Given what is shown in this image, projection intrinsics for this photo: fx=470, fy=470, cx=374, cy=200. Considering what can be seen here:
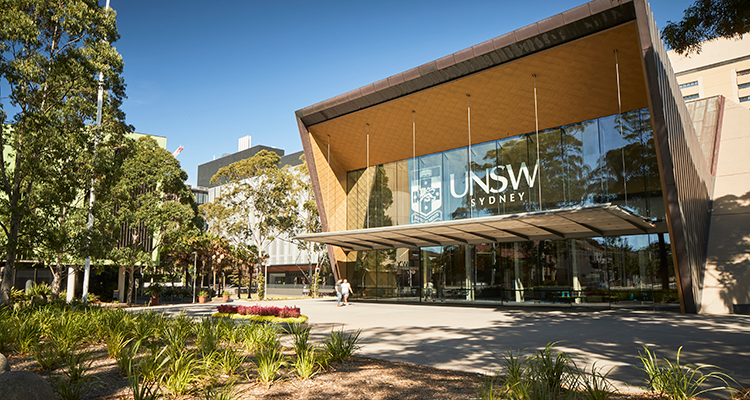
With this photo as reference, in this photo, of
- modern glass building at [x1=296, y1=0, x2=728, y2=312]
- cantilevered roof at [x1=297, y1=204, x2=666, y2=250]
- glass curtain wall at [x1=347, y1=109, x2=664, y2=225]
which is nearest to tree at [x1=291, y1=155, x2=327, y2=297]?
glass curtain wall at [x1=347, y1=109, x2=664, y2=225]

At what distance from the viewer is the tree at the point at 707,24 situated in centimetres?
786

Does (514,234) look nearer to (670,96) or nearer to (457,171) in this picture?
(457,171)

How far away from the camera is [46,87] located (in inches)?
570

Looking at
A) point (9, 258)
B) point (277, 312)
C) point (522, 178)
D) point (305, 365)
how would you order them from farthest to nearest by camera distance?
point (522, 178), point (277, 312), point (9, 258), point (305, 365)

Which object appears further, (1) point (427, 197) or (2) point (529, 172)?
(1) point (427, 197)

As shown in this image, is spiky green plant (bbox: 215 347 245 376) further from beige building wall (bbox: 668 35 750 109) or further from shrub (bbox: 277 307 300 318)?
beige building wall (bbox: 668 35 750 109)

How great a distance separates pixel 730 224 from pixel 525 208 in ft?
27.0

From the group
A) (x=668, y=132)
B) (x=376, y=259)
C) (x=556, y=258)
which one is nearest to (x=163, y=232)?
(x=376, y=259)

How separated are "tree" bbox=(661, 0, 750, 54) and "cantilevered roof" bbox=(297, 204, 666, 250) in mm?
6915

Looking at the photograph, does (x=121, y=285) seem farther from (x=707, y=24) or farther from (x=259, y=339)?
(x=707, y=24)

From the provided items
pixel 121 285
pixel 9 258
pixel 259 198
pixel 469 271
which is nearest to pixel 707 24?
pixel 469 271

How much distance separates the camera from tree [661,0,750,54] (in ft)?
25.8

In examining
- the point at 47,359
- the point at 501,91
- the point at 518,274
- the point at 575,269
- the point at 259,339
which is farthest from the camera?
the point at 518,274

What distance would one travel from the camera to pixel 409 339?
34.6ft
